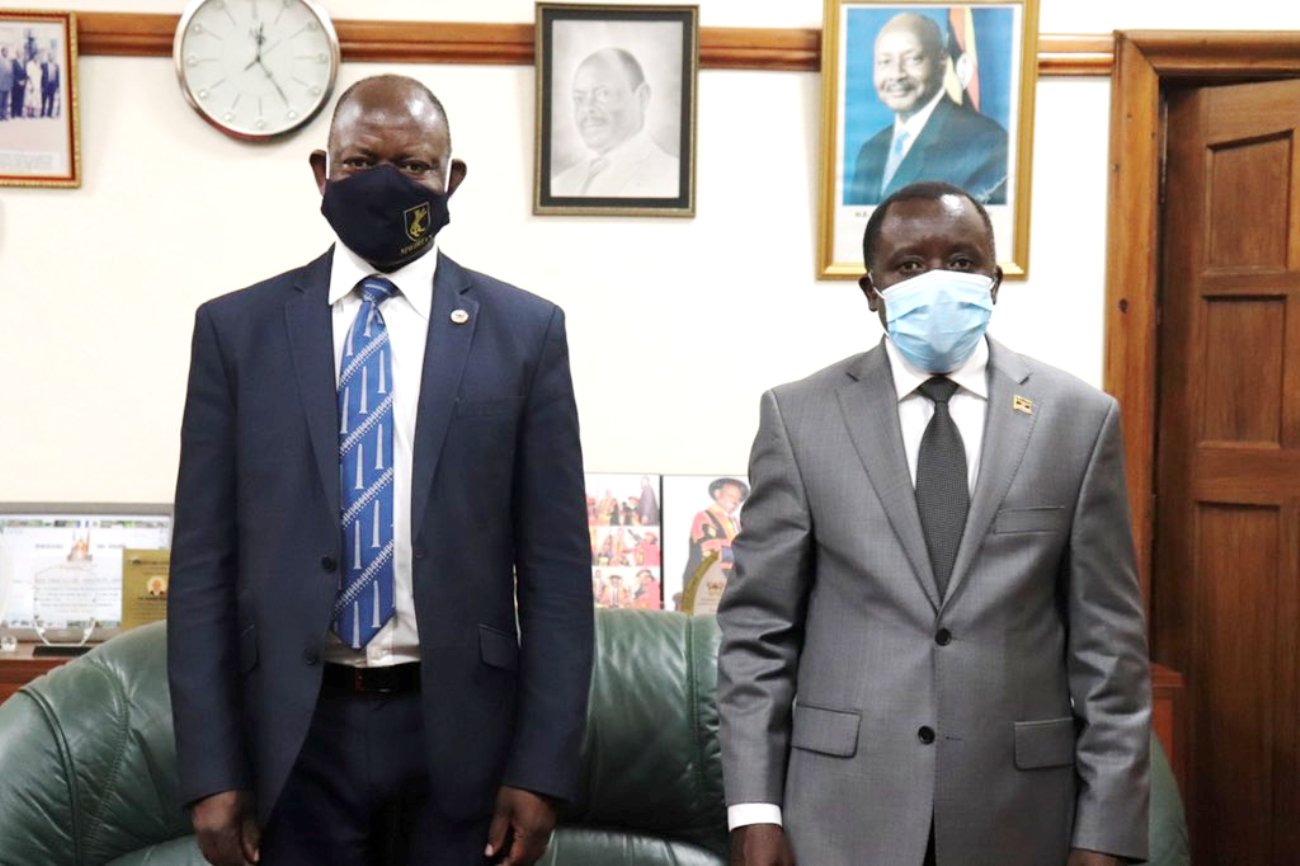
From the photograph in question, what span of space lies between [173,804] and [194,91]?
166 centimetres

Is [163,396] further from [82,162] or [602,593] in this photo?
[602,593]

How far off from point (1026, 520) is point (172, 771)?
1369 mm

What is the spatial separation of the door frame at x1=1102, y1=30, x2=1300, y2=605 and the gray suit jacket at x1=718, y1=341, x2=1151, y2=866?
66.5 inches

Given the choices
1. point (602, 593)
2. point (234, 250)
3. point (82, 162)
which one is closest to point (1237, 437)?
point (602, 593)

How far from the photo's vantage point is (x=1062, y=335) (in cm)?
331

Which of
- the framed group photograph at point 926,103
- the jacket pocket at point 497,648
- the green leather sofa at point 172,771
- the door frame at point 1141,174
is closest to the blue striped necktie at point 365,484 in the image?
the jacket pocket at point 497,648

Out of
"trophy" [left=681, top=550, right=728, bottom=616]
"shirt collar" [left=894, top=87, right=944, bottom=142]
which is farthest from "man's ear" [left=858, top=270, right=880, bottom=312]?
"shirt collar" [left=894, top=87, right=944, bottom=142]

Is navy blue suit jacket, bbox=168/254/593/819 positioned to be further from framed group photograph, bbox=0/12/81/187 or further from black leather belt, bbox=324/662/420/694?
framed group photograph, bbox=0/12/81/187

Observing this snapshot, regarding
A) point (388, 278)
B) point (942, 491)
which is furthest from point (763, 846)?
point (388, 278)

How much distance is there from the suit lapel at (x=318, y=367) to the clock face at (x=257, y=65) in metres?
1.65

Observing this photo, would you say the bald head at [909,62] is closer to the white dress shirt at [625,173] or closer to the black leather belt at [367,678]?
the white dress shirt at [625,173]

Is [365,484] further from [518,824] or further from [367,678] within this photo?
[518,824]

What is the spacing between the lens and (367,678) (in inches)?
61.9

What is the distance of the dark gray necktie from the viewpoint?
164cm
